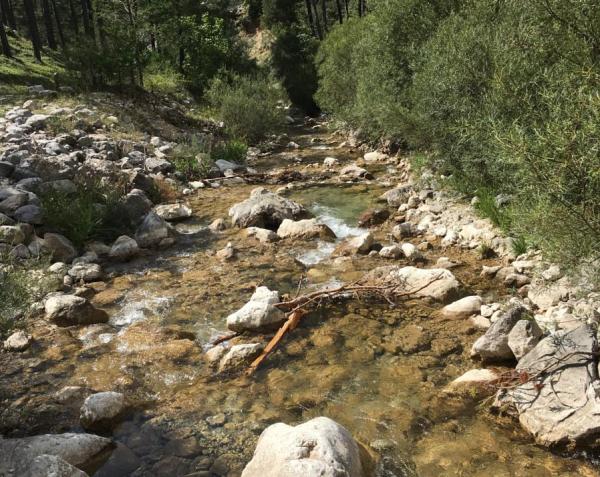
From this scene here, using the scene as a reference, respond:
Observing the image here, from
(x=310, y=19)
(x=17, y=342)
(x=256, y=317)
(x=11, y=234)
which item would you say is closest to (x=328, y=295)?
(x=256, y=317)

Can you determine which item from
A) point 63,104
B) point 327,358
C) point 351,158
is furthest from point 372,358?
point 63,104

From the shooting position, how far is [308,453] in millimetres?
4309

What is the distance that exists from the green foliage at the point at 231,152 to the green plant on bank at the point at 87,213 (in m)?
7.90

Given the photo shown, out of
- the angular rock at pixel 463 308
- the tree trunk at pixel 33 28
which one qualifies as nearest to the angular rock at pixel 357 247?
the angular rock at pixel 463 308

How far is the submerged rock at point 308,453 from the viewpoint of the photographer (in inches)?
163

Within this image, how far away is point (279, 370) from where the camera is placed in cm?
661

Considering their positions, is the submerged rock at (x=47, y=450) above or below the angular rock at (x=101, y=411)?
above

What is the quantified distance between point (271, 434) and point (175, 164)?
14.8 m

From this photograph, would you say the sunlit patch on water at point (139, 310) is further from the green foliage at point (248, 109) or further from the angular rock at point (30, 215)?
the green foliage at point (248, 109)

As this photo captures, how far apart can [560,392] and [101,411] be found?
195 inches

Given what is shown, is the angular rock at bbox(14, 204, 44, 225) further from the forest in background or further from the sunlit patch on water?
the forest in background

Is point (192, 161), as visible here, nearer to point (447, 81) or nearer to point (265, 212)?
point (265, 212)

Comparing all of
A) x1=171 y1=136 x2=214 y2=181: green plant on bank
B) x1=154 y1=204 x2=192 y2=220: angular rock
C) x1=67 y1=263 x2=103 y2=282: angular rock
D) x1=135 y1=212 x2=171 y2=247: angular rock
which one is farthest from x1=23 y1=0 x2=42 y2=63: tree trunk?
x1=67 y1=263 x2=103 y2=282: angular rock

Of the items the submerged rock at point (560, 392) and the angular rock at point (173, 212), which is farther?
the angular rock at point (173, 212)
